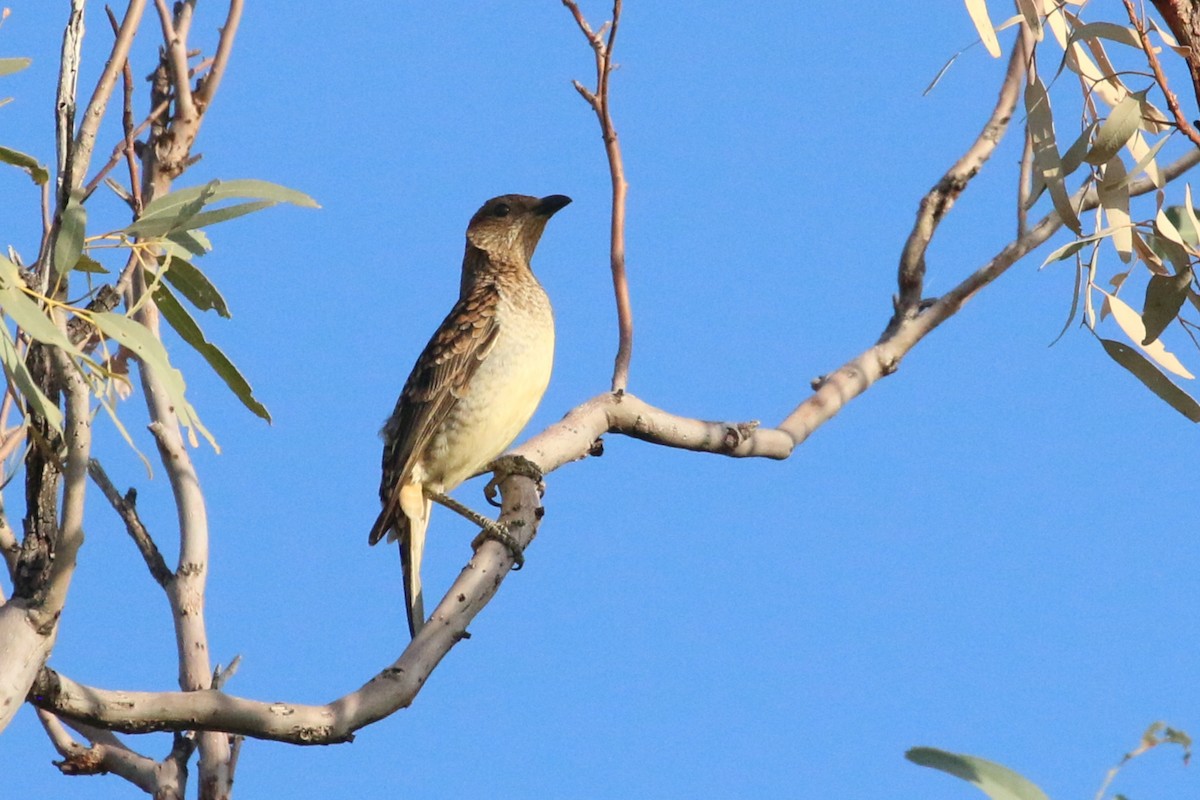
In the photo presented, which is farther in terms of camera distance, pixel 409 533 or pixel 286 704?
pixel 409 533

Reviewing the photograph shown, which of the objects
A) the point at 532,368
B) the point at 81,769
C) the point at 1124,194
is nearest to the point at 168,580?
the point at 81,769

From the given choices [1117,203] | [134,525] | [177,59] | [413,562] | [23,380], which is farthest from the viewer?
[413,562]

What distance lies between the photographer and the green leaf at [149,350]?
233 centimetres

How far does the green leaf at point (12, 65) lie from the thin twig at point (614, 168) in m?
1.44

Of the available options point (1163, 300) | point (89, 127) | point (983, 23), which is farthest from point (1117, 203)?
point (89, 127)

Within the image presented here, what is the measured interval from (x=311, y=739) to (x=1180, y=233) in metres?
1.79

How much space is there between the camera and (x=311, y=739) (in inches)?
95.2

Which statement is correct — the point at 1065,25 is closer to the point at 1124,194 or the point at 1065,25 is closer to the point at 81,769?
the point at 1124,194

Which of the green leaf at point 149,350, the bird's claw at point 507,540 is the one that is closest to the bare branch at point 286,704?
the bird's claw at point 507,540

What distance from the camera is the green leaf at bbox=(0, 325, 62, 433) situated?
221 cm

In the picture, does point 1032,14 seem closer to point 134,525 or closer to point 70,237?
point 70,237

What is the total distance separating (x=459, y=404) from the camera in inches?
191

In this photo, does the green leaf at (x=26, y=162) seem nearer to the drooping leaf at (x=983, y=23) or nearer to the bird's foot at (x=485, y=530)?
the bird's foot at (x=485, y=530)

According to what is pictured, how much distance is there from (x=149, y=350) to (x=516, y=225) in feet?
12.0
